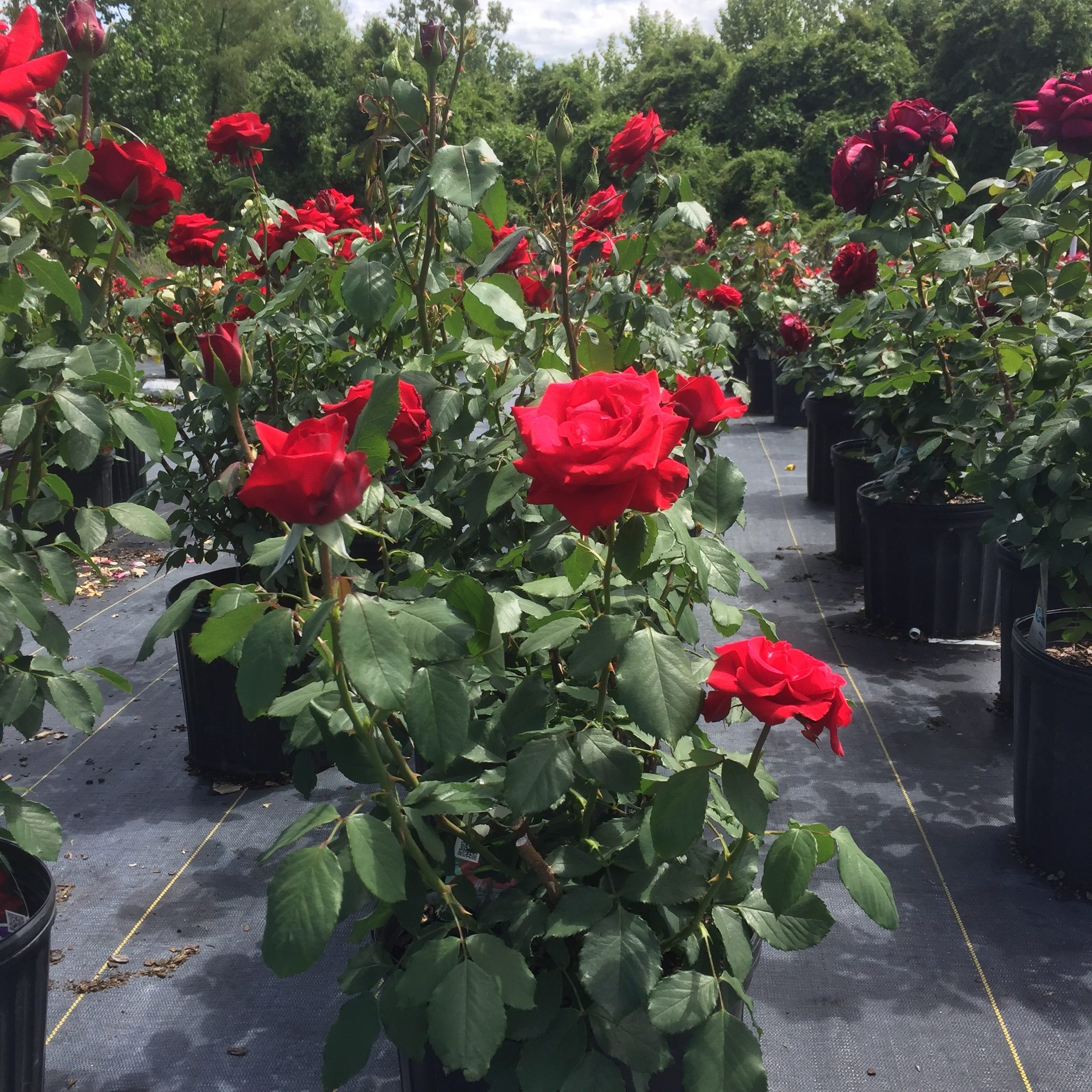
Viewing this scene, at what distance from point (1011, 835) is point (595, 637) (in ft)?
5.55

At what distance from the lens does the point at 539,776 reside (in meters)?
0.90

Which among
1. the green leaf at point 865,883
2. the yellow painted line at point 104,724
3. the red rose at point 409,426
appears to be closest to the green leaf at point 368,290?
the red rose at point 409,426

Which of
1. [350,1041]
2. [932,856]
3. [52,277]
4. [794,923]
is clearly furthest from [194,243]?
[932,856]

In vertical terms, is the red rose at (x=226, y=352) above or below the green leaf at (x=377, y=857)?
above

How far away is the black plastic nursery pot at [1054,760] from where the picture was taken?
73.5 inches

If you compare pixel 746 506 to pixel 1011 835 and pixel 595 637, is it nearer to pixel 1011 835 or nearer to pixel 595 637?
pixel 1011 835

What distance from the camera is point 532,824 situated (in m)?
1.19

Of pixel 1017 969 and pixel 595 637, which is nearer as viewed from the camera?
pixel 595 637

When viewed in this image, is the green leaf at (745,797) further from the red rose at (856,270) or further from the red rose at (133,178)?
the red rose at (856,270)

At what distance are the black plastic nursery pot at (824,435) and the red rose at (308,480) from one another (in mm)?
4179

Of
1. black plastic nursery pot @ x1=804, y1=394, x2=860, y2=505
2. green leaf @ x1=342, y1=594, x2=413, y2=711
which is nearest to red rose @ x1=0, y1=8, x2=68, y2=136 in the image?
green leaf @ x1=342, y1=594, x2=413, y2=711

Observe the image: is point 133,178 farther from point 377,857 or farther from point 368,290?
point 377,857

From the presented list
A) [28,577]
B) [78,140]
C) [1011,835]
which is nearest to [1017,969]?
[1011,835]

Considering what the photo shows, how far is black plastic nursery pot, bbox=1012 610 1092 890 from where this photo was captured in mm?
1867
